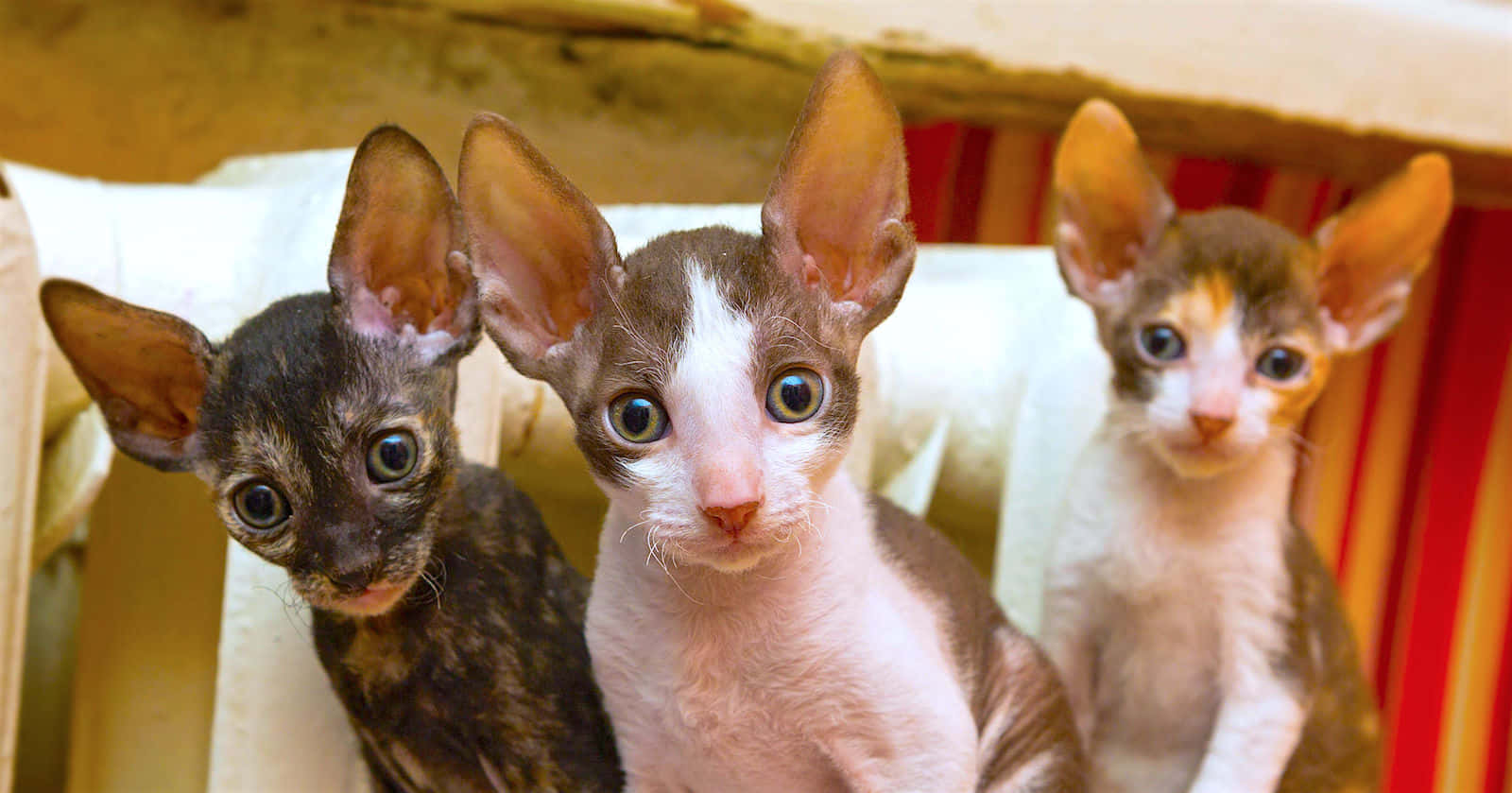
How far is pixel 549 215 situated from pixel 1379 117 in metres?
1.14

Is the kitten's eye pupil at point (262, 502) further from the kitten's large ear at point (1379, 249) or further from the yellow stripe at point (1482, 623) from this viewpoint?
the yellow stripe at point (1482, 623)

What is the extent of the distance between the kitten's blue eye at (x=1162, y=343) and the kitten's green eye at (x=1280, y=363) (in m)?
0.06

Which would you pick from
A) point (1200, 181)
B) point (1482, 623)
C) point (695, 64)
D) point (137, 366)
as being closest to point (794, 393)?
point (137, 366)

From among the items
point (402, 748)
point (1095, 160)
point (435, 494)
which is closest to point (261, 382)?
point (435, 494)

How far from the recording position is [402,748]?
685 millimetres

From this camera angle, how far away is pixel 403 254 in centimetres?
62

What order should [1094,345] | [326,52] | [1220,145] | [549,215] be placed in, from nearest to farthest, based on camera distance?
[549,215]
[1094,345]
[326,52]
[1220,145]

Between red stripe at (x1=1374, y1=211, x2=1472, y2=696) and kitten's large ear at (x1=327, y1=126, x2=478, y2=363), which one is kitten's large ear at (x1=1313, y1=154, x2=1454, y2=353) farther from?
red stripe at (x1=1374, y1=211, x2=1472, y2=696)

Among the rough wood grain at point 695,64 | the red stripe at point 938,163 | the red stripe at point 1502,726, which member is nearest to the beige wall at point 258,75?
the rough wood grain at point 695,64

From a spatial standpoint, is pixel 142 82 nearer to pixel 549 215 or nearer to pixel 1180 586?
pixel 549 215

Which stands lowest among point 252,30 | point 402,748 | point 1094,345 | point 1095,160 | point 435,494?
point 402,748

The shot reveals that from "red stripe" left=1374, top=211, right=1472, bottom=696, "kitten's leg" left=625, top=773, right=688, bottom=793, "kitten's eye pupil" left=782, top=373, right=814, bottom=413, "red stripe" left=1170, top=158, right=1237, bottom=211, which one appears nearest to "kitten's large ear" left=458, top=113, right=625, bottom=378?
"kitten's eye pupil" left=782, top=373, right=814, bottom=413

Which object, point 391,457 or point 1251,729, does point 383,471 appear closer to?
point 391,457

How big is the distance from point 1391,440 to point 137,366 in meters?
1.53
